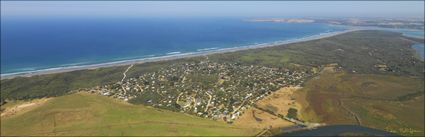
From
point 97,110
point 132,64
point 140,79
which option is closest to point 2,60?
point 132,64

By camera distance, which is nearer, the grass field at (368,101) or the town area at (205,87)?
the grass field at (368,101)

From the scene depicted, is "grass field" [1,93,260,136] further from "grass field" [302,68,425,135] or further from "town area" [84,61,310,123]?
"grass field" [302,68,425,135]

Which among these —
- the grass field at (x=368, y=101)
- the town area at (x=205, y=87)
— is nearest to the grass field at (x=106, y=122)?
the town area at (x=205, y=87)

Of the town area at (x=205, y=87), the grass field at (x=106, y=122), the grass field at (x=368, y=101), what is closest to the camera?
the grass field at (x=106, y=122)

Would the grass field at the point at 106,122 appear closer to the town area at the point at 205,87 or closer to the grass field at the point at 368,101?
the town area at the point at 205,87

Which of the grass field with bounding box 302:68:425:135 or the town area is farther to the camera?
the town area

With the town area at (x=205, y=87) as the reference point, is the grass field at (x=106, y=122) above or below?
below

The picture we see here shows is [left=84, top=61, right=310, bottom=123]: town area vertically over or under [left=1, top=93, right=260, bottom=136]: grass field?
over

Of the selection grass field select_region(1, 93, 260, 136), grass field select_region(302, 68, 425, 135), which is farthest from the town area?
grass field select_region(302, 68, 425, 135)
